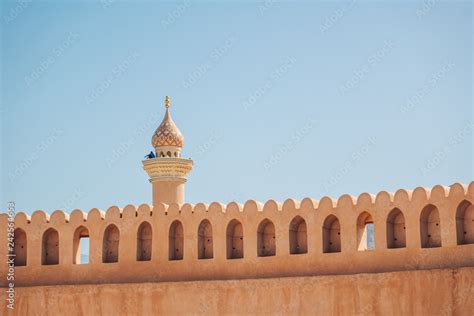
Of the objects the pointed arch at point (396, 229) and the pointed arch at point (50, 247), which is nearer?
the pointed arch at point (396, 229)

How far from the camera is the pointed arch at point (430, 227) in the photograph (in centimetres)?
1886

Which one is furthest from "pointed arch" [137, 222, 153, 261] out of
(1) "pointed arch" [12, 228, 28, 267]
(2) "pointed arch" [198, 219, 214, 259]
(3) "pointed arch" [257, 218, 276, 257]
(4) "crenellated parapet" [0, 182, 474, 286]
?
(1) "pointed arch" [12, 228, 28, 267]

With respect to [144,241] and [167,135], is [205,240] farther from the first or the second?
[167,135]

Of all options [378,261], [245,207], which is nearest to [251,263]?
[245,207]

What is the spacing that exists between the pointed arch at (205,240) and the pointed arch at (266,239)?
106cm

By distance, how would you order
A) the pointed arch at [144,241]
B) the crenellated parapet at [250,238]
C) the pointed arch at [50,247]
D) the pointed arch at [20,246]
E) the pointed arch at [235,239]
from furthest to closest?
the pointed arch at [20,246], the pointed arch at [50,247], the pointed arch at [144,241], the pointed arch at [235,239], the crenellated parapet at [250,238]

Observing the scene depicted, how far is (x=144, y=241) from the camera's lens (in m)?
21.6

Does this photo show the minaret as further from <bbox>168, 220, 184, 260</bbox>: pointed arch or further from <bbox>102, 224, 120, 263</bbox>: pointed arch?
<bbox>168, 220, 184, 260</bbox>: pointed arch

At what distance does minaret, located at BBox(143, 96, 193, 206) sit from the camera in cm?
2638

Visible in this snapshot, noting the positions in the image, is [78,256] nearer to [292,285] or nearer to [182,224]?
[182,224]

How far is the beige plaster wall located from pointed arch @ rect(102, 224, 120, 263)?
0.94 metres

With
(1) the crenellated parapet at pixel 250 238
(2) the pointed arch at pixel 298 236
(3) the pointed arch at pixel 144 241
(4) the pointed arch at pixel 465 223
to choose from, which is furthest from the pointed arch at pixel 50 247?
(4) the pointed arch at pixel 465 223

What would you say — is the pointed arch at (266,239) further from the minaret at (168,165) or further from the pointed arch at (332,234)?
the minaret at (168,165)

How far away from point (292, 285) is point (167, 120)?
881 cm
